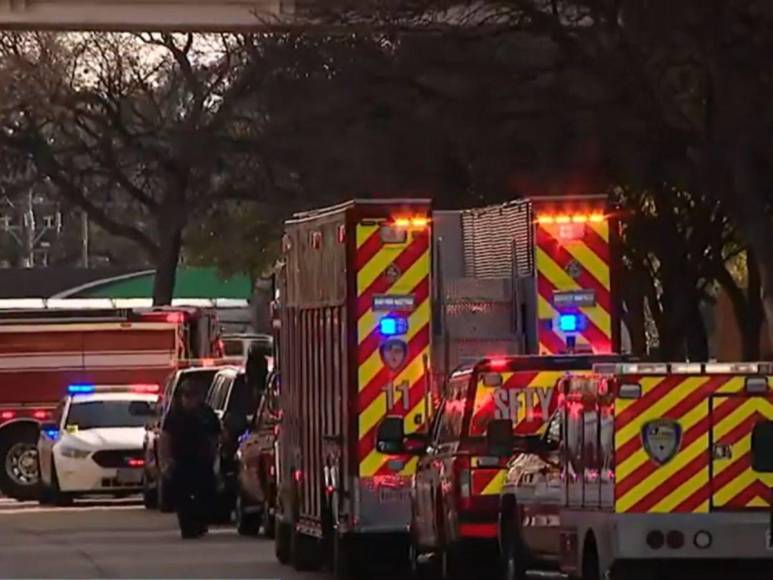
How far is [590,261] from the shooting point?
19922 millimetres

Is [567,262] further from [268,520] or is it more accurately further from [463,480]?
[268,520]

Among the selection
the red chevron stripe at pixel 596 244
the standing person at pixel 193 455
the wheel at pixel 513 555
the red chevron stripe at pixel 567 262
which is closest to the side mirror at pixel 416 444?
the wheel at pixel 513 555

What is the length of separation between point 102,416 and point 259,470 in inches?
380

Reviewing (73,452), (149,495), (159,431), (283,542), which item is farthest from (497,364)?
(73,452)

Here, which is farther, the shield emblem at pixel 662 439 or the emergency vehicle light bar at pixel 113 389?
the emergency vehicle light bar at pixel 113 389

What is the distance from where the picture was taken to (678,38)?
33406mm

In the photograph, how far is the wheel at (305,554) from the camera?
2184cm

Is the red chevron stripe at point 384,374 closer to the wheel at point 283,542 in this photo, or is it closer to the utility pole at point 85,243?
the wheel at point 283,542

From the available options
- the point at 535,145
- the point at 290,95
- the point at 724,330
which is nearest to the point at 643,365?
the point at 535,145

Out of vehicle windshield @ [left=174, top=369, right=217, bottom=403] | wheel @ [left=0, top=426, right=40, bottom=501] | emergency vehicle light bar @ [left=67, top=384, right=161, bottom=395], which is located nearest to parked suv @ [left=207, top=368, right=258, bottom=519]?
vehicle windshield @ [left=174, top=369, right=217, bottom=403]

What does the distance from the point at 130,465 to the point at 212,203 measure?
2510 cm

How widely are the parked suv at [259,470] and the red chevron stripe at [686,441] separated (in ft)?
33.8

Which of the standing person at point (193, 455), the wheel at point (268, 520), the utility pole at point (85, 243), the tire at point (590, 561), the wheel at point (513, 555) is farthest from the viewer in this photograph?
the utility pole at point (85, 243)

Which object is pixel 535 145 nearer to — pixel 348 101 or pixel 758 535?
pixel 348 101
